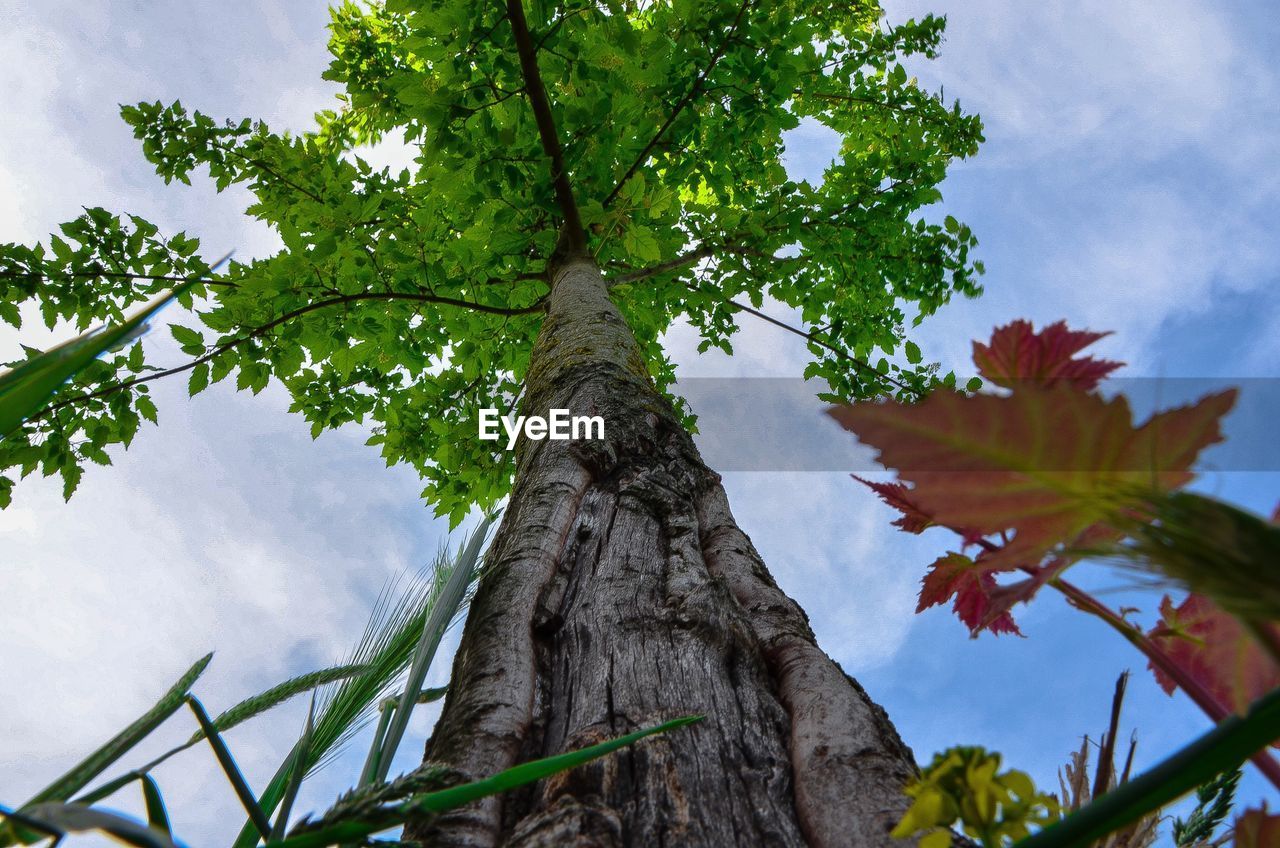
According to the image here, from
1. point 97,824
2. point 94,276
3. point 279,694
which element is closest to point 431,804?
point 97,824

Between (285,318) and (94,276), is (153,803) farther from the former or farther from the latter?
(94,276)

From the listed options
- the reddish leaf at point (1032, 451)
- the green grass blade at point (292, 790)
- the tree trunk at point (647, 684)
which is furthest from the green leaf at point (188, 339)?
the reddish leaf at point (1032, 451)

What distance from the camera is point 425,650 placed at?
0.74 metres

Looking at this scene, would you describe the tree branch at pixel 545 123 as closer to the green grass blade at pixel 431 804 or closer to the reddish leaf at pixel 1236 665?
the green grass blade at pixel 431 804

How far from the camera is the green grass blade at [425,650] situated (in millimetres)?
686

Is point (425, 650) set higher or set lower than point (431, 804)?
higher

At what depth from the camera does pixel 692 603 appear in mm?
1135

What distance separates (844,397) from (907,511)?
143 inches

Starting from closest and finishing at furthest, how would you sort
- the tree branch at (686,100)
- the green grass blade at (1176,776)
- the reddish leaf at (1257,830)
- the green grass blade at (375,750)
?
1. the green grass blade at (1176,776)
2. the reddish leaf at (1257,830)
3. the green grass blade at (375,750)
4. the tree branch at (686,100)

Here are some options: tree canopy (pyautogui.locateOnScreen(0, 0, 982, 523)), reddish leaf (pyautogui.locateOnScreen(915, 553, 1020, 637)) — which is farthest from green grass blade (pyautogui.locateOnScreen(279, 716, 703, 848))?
tree canopy (pyautogui.locateOnScreen(0, 0, 982, 523))

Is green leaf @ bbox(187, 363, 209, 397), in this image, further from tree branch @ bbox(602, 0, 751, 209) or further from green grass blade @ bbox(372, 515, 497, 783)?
green grass blade @ bbox(372, 515, 497, 783)

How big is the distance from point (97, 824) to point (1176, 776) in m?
0.51

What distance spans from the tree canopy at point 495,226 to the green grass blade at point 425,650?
2145mm

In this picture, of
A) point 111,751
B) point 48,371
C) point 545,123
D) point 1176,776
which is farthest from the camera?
point 545,123
